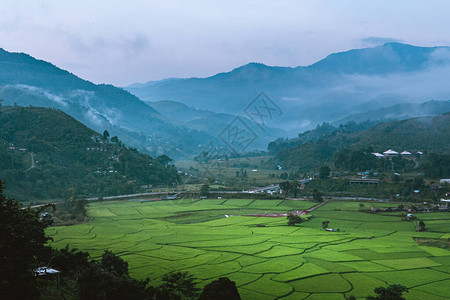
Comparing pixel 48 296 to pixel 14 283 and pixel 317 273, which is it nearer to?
pixel 14 283

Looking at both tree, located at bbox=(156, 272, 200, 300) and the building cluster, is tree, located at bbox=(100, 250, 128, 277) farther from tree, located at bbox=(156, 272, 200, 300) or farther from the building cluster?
the building cluster

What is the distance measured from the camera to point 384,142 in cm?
10006

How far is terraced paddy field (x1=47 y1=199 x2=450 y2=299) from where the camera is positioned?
24.2m

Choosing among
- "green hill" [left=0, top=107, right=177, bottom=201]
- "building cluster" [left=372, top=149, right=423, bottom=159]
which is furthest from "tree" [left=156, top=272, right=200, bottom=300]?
"building cluster" [left=372, top=149, right=423, bottom=159]

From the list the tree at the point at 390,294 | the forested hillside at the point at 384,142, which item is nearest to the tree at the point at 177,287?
the tree at the point at 390,294

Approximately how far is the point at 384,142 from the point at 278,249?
74734 mm

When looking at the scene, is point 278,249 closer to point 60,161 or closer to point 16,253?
point 16,253

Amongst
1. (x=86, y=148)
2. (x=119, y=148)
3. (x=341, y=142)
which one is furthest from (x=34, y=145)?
(x=341, y=142)

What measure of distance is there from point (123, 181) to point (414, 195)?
39846 mm

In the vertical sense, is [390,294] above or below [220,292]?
below

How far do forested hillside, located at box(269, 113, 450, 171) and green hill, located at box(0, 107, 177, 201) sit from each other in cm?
3716

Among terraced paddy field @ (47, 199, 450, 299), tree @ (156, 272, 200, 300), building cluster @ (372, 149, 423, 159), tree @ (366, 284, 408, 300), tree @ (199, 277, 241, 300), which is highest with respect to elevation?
building cluster @ (372, 149, 423, 159)

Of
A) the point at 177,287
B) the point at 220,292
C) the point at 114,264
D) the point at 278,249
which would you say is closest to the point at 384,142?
the point at 278,249

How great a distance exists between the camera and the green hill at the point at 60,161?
2377 inches
